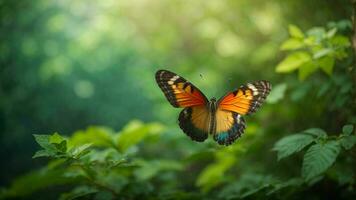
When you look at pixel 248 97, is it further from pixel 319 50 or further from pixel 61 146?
pixel 61 146

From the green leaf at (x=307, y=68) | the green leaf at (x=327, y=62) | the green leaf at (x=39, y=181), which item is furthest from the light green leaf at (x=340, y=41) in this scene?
the green leaf at (x=39, y=181)

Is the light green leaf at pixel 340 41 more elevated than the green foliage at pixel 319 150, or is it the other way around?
the light green leaf at pixel 340 41

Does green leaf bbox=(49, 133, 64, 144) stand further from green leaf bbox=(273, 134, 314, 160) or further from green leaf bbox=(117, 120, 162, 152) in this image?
green leaf bbox=(273, 134, 314, 160)

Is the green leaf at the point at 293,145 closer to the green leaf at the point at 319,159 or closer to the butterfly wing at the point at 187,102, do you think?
the green leaf at the point at 319,159

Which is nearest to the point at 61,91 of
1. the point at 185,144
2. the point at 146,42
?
the point at 146,42

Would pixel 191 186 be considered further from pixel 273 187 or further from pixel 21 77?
pixel 21 77

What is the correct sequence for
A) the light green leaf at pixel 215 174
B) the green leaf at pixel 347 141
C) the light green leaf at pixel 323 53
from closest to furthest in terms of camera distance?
the green leaf at pixel 347 141 < the light green leaf at pixel 323 53 < the light green leaf at pixel 215 174
